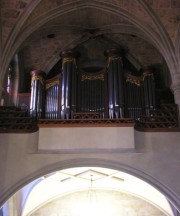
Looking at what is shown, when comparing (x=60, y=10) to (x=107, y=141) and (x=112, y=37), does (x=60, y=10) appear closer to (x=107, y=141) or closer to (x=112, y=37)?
(x=112, y=37)

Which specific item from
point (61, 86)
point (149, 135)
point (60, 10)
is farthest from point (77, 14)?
point (149, 135)

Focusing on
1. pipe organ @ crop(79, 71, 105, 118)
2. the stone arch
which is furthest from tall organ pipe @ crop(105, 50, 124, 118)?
the stone arch

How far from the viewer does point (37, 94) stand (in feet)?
38.4

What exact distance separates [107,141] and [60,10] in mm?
4405

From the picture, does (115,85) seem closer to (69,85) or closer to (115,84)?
(115,84)

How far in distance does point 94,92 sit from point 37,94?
1703 millimetres

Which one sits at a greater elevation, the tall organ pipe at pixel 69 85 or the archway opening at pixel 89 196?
the tall organ pipe at pixel 69 85

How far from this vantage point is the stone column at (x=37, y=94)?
37.3ft

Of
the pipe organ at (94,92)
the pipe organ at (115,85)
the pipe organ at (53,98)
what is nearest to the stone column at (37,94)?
the pipe organ at (94,92)

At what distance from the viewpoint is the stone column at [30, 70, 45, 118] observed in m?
11.4

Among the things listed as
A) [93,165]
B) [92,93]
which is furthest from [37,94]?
[93,165]

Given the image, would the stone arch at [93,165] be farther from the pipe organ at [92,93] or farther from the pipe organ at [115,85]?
the pipe organ at [92,93]

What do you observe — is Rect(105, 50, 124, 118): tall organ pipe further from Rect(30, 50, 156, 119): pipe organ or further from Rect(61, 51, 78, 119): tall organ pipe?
Rect(61, 51, 78, 119): tall organ pipe

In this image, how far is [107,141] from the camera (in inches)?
382
